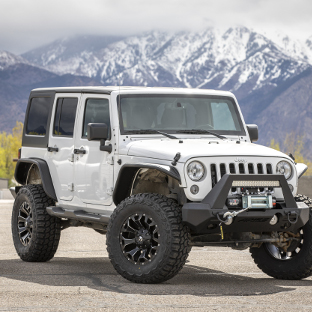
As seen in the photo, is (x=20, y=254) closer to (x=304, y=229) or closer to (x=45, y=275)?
(x=45, y=275)

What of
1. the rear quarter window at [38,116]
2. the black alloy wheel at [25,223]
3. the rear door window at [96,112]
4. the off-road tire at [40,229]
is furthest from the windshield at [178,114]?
the black alloy wheel at [25,223]

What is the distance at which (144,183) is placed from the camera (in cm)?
882

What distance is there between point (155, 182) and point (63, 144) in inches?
65.2

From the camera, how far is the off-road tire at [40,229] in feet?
33.2

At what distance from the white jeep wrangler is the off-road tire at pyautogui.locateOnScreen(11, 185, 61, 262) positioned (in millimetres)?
14

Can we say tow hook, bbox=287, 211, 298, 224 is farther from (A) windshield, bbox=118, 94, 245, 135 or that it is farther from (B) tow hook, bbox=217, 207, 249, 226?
(A) windshield, bbox=118, 94, 245, 135

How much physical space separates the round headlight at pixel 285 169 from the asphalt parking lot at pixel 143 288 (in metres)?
1.21

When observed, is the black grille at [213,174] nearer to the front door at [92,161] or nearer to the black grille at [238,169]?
the black grille at [238,169]

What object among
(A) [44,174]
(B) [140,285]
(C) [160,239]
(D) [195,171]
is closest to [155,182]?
(D) [195,171]

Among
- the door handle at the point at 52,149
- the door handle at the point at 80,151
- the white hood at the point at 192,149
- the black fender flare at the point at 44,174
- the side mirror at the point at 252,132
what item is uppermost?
the side mirror at the point at 252,132

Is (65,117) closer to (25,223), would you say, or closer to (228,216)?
(25,223)

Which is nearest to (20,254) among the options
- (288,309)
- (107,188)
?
(107,188)

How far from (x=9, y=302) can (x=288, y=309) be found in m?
2.45

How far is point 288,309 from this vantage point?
641 cm
